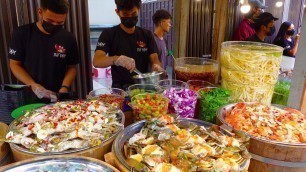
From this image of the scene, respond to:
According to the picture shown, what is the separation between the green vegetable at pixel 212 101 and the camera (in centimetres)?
158

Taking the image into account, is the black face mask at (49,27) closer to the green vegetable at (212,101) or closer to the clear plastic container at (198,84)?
the clear plastic container at (198,84)

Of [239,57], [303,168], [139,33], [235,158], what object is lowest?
[303,168]

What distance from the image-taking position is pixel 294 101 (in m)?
1.79

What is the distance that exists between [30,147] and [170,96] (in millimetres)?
883

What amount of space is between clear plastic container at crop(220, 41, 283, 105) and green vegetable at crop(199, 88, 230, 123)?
0.13 m

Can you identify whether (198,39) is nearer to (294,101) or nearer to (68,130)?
(294,101)

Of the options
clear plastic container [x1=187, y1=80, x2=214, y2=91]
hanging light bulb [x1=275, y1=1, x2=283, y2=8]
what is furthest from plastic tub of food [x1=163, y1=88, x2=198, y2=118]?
hanging light bulb [x1=275, y1=1, x2=283, y2=8]

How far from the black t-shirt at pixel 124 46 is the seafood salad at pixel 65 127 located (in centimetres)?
113

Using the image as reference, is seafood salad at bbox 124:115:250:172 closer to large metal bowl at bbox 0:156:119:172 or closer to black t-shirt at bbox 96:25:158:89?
large metal bowl at bbox 0:156:119:172

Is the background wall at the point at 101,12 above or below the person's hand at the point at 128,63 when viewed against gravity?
above

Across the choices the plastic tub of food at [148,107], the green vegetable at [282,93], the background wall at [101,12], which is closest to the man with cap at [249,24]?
the green vegetable at [282,93]

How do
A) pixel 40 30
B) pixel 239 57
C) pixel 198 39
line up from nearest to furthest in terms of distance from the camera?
1. pixel 239 57
2. pixel 40 30
3. pixel 198 39

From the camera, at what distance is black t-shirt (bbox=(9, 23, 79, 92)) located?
8.19 ft

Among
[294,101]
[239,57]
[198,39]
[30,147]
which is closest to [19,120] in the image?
[30,147]
